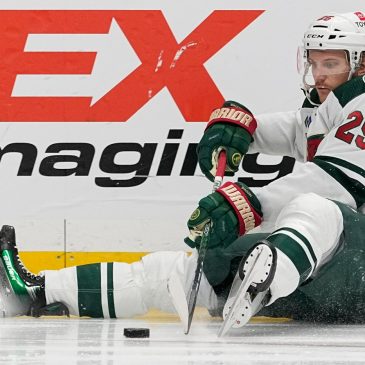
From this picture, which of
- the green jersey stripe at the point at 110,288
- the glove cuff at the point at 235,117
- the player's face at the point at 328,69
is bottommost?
the green jersey stripe at the point at 110,288

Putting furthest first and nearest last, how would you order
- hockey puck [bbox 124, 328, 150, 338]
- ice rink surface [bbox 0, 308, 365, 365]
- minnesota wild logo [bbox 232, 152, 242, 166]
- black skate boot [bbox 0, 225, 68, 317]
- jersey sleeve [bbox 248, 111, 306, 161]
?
jersey sleeve [bbox 248, 111, 306, 161] < minnesota wild logo [bbox 232, 152, 242, 166] < black skate boot [bbox 0, 225, 68, 317] < hockey puck [bbox 124, 328, 150, 338] < ice rink surface [bbox 0, 308, 365, 365]

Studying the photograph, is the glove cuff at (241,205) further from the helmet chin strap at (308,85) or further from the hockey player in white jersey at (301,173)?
the helmet chin strap at (308,85)

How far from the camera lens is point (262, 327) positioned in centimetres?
322

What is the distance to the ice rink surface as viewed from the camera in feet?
8.07

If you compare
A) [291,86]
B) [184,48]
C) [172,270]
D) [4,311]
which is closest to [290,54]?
[291,86]

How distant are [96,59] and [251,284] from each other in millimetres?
1421

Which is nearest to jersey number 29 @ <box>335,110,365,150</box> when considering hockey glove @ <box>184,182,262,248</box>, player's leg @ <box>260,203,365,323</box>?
player's leg @ <box>260,203,365,323</box>

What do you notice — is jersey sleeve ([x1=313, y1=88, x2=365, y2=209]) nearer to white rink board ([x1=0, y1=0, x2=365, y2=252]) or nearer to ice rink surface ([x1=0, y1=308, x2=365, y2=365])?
ice rink surface ([x1=0, y1=308, x2=365, y2=365])

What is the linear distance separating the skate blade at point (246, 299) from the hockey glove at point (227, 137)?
791 millimetres

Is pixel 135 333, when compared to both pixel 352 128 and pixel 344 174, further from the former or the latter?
pixel 352 128

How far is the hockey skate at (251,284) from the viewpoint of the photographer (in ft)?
9.36

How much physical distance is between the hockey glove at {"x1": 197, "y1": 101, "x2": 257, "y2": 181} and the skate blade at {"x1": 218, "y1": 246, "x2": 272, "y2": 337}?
0.79m

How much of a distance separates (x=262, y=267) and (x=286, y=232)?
17 cm

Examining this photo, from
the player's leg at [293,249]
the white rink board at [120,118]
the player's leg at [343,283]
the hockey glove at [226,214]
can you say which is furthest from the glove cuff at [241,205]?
the white rink board at [120,118]
